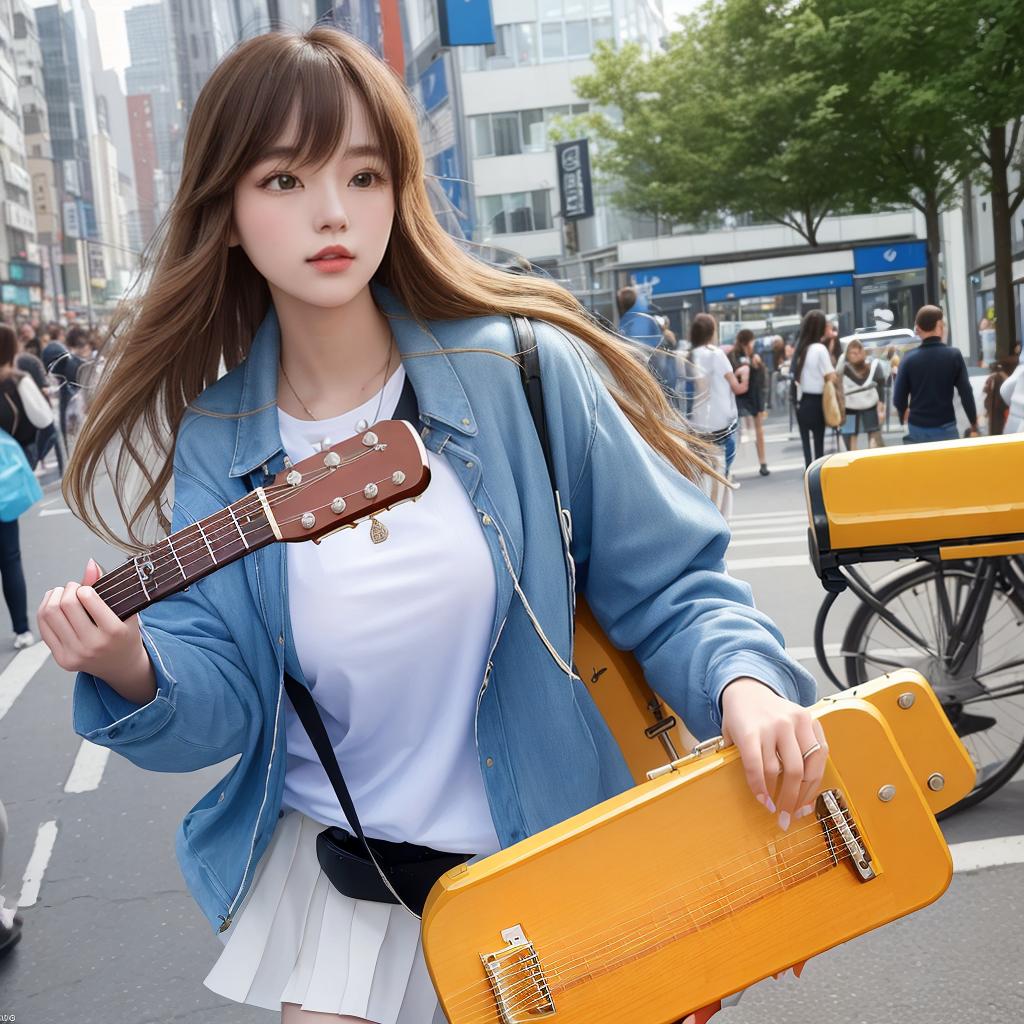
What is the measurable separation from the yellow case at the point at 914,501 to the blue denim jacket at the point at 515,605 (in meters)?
1.82

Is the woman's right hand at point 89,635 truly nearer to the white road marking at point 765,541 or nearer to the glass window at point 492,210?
the white road marking at point 765,541

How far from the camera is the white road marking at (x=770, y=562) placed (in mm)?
9953

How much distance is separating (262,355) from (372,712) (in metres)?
0.60

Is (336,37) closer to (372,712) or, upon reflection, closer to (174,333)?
(174,333)

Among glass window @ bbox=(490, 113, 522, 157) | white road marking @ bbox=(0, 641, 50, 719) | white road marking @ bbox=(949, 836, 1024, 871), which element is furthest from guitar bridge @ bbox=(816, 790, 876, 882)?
glass window @ bbox=(490, 113, 522, 157)

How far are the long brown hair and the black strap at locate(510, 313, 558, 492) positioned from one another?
79 mm

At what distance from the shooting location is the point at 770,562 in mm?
10141

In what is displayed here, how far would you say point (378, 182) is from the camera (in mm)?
2010

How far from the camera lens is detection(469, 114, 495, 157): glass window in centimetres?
6109

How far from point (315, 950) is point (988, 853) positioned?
2.98 metres

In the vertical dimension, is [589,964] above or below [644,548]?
below

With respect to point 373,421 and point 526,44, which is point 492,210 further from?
point 373,421

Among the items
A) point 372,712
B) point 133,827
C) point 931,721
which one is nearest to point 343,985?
point 372,712

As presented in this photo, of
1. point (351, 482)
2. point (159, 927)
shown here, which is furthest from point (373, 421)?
point (159, 927)
